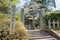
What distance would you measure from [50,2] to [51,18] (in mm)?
15236

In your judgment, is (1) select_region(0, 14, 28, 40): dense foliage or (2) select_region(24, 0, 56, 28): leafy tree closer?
(1) select_region(0, 14, 28, 40): dense foliage

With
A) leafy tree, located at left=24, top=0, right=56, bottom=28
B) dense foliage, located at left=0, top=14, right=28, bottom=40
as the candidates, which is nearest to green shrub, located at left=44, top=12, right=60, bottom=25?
dense foliage, located at left=0, top=14, right=28, bottom=40

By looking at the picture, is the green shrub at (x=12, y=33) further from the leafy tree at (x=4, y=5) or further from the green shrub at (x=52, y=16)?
the green shrub at (x=52, y=16)

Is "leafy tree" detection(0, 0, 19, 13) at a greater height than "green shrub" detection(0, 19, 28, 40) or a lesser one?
greater

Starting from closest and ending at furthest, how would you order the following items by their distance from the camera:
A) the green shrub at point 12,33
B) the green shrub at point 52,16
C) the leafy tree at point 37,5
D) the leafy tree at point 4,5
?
the green shrub at point 12,33 < the leafy tree at point 4,5 < the green shrub at point 52,16 < the leafy tree at point 37,5

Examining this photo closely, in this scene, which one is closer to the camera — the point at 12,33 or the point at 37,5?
the point at 12,33

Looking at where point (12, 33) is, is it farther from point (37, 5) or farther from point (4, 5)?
point (37, 5)

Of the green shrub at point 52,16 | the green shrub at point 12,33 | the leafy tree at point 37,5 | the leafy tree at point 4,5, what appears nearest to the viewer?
the green shrub at point 12,33

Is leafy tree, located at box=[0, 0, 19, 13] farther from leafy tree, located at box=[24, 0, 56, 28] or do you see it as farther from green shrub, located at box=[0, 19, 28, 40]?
leafy tree, located at box=[24, 0, 56, 28]

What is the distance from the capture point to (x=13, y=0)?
1675 centimetres

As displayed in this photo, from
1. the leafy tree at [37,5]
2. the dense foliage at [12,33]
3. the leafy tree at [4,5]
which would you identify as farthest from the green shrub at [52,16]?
the leafy tree at [37,5]

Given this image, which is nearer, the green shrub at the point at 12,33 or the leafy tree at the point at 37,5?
the green shrub at the point at 12,33

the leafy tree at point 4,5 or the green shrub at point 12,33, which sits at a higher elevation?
the leafy tree at point 4,5

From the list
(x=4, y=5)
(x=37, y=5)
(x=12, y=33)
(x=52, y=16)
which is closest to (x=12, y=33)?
(x=12, y=33)
